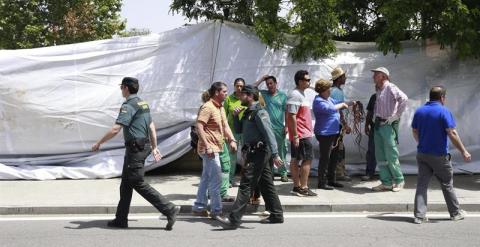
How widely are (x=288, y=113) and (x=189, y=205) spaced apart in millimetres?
1745

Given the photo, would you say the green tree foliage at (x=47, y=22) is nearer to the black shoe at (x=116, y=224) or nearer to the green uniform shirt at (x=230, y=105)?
the green uniform shirt at (x=230, y=105)

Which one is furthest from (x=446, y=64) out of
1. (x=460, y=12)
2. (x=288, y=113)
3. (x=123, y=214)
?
(x=123, y=214)

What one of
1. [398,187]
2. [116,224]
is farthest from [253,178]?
[398,187]

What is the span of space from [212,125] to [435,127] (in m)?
2.51

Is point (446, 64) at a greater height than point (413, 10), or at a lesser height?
lesser

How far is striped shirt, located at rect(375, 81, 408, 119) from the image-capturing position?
26.1 ft

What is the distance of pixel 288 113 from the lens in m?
7.70

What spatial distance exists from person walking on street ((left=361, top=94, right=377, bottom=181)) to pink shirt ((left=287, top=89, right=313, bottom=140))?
51.9 inches

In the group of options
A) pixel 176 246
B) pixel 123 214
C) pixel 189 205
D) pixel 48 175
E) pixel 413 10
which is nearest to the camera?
pixel 176 246

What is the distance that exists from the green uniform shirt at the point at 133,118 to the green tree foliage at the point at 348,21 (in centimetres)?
290

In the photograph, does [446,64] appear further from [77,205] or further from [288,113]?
[77,205]

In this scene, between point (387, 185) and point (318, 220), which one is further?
point (387, 185)

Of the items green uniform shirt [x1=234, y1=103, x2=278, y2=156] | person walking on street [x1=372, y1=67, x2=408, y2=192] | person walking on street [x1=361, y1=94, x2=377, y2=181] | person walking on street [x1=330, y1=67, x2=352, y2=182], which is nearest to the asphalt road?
green uniform shirt [x1=234, y1=103, x2=278, y2=156]

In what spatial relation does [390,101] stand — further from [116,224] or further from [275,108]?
[116,224]
